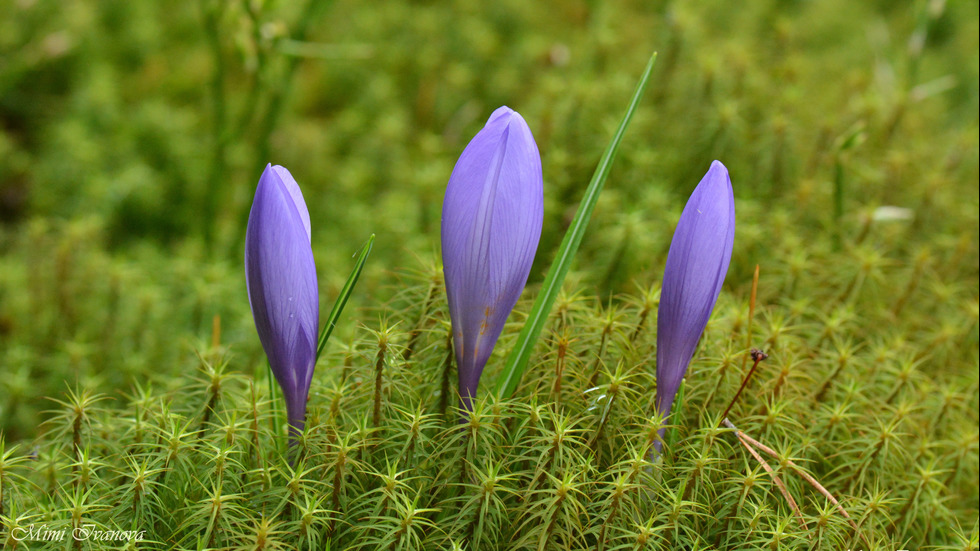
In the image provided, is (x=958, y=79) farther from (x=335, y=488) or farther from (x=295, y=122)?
(x=335, y=488)

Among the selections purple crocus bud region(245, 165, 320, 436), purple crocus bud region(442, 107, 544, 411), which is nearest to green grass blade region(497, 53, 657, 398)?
purple crocus bud region(442, 107, 544, 411)

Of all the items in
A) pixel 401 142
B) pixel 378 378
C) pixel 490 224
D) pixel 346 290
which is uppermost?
pixel 490 224

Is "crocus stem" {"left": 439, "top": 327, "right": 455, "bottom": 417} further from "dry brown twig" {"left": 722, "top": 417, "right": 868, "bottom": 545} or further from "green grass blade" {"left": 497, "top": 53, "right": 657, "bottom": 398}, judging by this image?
"dry brown twig" {"left": 722, "top": 417, "right": 868, "bottom": 545}

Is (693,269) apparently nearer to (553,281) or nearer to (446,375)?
(553,281)

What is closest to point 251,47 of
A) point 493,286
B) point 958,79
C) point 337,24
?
point 337,24

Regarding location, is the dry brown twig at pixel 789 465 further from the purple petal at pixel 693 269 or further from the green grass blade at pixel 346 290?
the green grass blade at pixel 346 290

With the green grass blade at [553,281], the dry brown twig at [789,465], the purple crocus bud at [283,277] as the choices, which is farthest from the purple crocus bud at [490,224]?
the dry brown twig at [789,465]

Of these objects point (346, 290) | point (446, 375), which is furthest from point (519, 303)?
point (346, 290)
